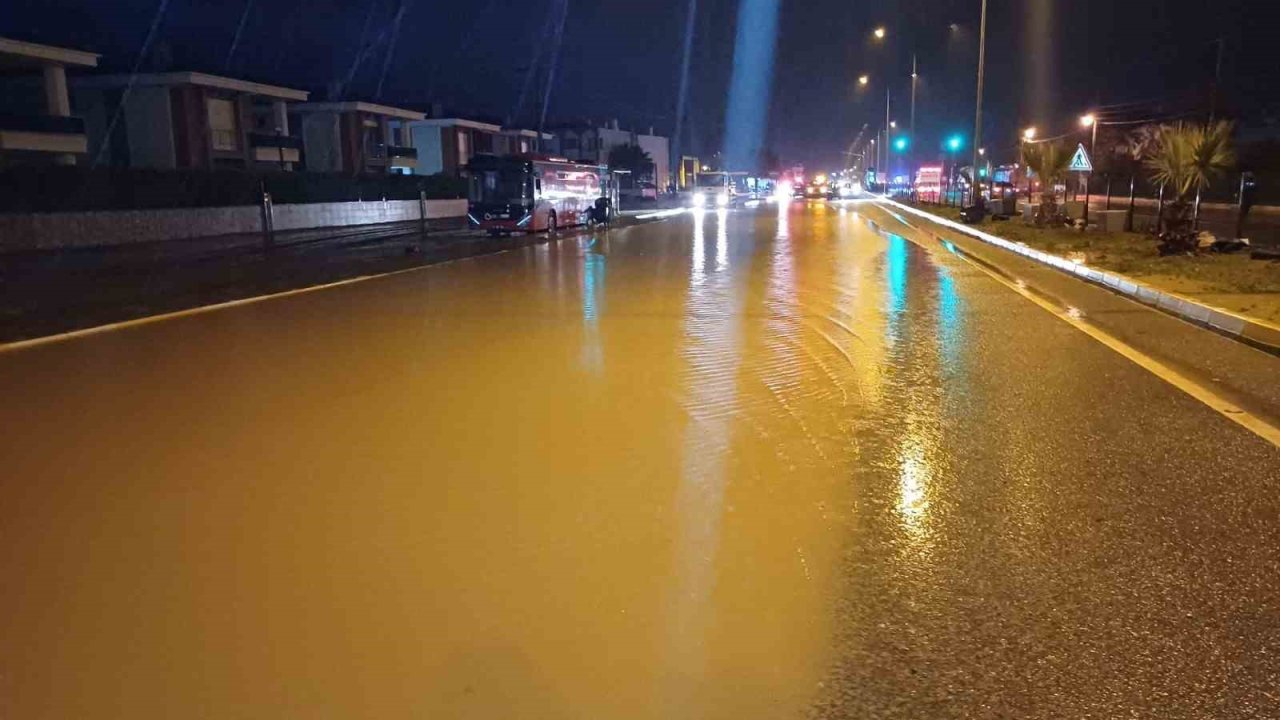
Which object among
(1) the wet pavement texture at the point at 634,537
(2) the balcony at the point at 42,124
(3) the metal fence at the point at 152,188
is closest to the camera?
(1) the wet pavement texture at the point at 634,537

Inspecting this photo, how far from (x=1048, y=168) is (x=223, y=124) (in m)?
43.8

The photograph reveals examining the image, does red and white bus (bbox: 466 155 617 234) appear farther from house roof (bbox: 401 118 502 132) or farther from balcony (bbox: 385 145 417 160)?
house roof (bbox: 401 118 502 132)

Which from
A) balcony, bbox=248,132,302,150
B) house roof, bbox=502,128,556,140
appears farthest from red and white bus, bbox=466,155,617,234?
house roof, bbox=502,128,556,140

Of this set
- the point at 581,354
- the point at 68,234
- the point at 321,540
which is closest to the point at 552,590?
the point at 321,540

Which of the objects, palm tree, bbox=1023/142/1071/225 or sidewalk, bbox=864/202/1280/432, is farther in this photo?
palm tree, bbox=1023/142/1071/225

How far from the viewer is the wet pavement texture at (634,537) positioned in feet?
13.5

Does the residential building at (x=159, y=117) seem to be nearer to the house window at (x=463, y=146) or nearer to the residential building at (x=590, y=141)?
the house window at (x=463, y=146)

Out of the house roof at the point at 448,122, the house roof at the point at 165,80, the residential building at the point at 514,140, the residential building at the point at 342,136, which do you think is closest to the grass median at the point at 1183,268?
the house roof at the point at 165,80

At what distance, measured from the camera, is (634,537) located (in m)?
5.71

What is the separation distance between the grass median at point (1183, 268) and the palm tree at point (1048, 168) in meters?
3.61

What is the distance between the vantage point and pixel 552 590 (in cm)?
499

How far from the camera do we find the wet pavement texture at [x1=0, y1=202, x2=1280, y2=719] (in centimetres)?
412

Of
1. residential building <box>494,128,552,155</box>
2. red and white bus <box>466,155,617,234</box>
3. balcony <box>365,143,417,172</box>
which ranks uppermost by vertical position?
residential building <box>494,128,552,155</box>

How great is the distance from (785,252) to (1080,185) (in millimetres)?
53017
